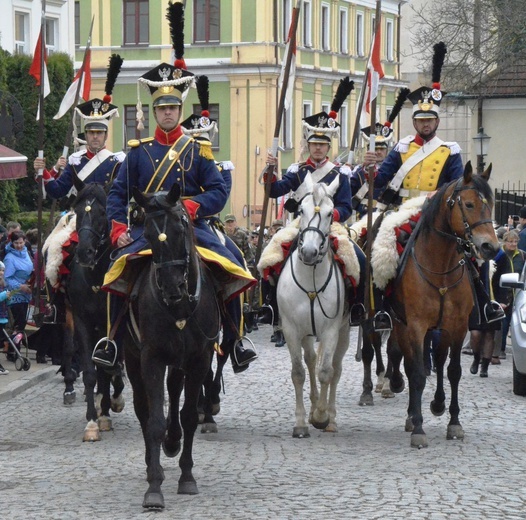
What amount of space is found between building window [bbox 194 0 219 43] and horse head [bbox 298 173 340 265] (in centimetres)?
5037

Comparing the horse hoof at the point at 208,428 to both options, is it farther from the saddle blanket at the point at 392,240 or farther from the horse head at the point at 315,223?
the saddle blanket at the point at 392,240

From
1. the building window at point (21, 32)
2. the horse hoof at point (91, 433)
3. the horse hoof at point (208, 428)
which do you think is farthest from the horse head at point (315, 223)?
the building window at point (21, 32)

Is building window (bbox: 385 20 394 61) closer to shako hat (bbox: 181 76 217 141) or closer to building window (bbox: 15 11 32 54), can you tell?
building window (bbox: 15 11 32 54)

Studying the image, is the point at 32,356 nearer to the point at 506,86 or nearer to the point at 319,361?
the point at 319,361

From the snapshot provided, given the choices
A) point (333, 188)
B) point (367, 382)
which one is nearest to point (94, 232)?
point (333, 188)

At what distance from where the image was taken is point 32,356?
21.4m

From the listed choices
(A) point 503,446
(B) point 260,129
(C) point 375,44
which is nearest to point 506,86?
(B) point 260,129

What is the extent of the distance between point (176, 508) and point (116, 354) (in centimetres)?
167

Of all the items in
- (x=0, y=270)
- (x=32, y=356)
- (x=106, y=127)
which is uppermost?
(x=106, y=127)

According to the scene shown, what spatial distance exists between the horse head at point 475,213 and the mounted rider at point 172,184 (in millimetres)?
2013

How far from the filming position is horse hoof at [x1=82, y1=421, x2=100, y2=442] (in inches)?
520

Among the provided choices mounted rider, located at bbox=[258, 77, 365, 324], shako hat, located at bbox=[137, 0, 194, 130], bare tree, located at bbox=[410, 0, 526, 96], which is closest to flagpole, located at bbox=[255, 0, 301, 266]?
mounted rider, located at bbox=[258, 77, 365, 324]

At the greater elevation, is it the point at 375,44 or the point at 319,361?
the point at 375,44

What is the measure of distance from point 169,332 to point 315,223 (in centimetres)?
322
